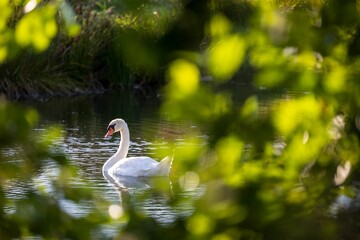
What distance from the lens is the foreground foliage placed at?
1199mm

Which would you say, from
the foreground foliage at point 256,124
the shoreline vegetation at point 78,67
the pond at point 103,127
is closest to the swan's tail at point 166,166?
the foreground foliage at point 256,124

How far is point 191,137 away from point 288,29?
185mm

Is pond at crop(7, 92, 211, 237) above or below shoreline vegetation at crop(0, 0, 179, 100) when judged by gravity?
below

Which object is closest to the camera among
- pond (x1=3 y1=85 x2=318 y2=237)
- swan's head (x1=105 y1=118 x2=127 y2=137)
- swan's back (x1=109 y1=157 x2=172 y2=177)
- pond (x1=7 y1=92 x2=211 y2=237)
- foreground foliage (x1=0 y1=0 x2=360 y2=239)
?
foreground foliage (x1=0 y1=0 x2=360 y2=239)

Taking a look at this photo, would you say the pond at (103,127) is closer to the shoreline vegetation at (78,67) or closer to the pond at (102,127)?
the pond at (102,127)

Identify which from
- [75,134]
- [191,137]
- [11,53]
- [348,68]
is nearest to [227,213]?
[191,137]

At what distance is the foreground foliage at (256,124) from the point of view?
1.20 m

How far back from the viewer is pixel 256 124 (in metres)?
1.25

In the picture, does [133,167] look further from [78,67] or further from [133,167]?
[78,67]

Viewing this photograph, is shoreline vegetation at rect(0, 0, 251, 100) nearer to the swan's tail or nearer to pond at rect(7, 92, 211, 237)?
pond at rect(7, 92, 211, 237)

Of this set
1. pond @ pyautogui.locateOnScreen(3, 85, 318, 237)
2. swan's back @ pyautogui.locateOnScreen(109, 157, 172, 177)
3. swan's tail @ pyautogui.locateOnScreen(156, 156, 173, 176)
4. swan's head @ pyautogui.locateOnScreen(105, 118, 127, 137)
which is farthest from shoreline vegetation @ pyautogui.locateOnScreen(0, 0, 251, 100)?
swan's tail @ pyautogui.locateOnScreen(156, 156, 173, 176)

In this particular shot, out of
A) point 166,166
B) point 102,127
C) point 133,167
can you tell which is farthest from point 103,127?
point 166,166

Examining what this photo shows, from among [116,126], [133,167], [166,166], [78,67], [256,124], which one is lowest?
[133,167]

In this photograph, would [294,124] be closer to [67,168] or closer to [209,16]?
[209,16]
